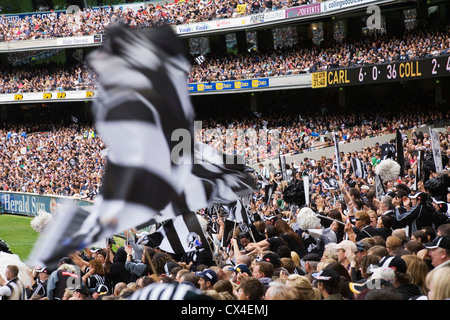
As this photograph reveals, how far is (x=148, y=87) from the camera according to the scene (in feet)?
15.1

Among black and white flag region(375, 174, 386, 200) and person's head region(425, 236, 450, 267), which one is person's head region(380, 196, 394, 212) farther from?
person's head region(425, 236, 450, 267)

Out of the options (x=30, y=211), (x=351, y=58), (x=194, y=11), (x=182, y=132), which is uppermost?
(x=194, y=11)

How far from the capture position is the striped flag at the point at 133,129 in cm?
414

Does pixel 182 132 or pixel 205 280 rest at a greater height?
pixel 182 132

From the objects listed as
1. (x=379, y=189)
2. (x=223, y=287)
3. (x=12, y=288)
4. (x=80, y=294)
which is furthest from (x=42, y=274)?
(x=379, y=189)

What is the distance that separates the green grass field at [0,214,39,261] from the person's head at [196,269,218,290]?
1510 centimetres

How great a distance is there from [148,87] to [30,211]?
85.4 ft

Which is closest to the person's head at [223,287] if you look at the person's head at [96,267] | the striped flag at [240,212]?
the person's head at [96,267]

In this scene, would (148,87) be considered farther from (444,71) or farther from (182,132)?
(444,71)

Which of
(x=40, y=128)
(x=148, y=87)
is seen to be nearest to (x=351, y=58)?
(x=40, y=128)

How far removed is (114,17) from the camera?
46.2 metres

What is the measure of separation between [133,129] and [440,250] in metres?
3.00

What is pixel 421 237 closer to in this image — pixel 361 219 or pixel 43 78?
pixel 361 219

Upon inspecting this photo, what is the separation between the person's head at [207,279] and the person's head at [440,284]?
2.20 m
